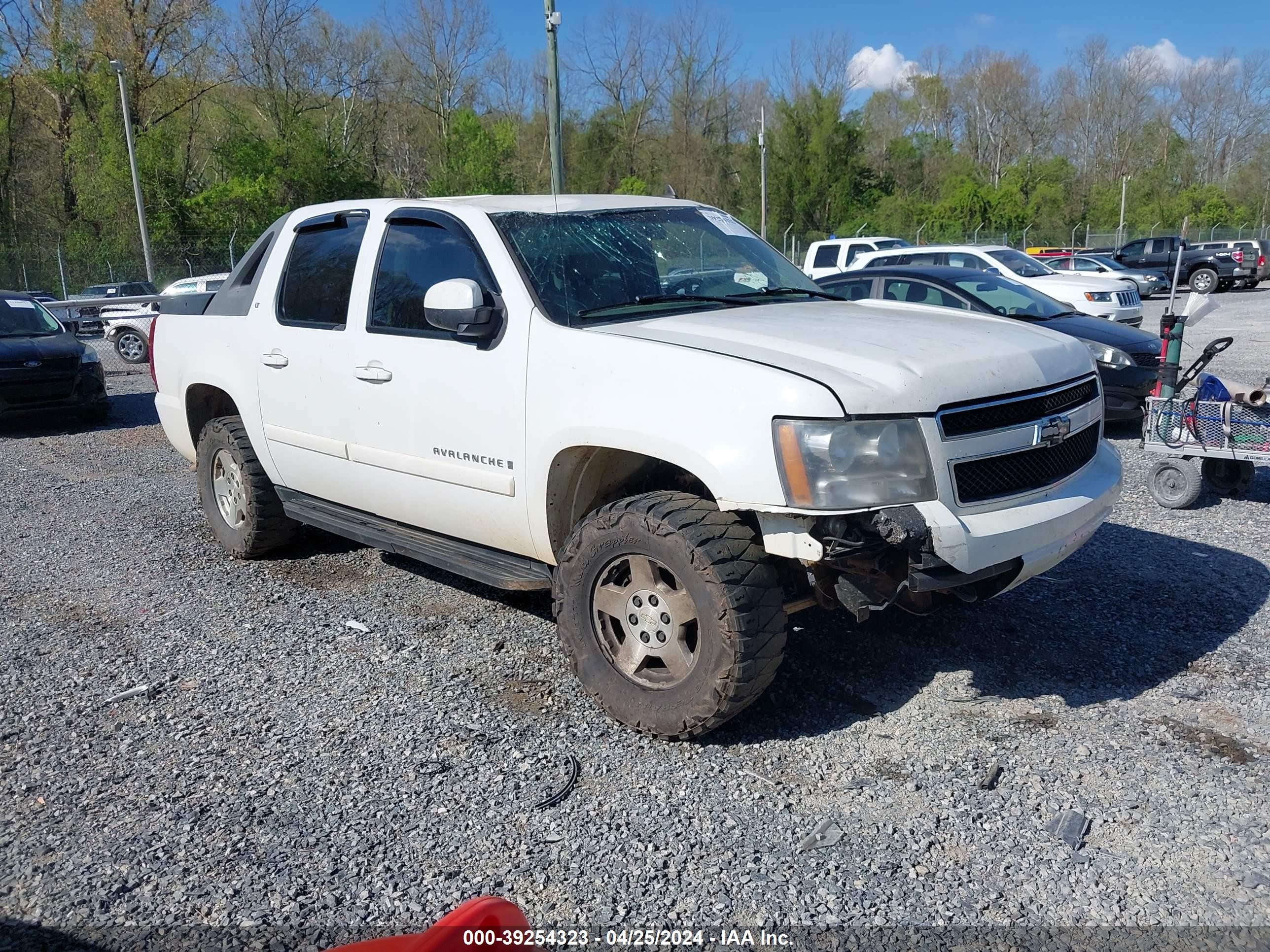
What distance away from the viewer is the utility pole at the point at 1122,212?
53.6 m

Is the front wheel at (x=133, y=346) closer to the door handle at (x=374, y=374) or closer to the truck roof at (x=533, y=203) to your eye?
the truck roof at (x=533, y=203)

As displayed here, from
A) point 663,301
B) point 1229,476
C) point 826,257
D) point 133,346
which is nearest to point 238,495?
point 663,301

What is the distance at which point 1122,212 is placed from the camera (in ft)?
193

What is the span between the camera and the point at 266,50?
47.8 meters

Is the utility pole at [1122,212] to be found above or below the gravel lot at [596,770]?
above

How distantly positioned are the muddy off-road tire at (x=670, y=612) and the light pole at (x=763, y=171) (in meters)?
41.8

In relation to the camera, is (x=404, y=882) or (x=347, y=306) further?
(x=347, y=306)

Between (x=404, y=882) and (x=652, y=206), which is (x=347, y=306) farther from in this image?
(x=404, y=882)

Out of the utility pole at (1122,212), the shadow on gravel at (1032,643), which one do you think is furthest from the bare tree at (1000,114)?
the shadow on gravel at (1032,643)

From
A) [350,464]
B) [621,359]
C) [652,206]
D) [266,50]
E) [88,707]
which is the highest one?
[266,50]

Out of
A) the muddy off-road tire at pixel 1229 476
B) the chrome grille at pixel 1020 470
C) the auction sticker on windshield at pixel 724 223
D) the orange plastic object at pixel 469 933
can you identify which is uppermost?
the auction sticker on windshield at pixel 724 223

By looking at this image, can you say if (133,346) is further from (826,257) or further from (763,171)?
(763,171)

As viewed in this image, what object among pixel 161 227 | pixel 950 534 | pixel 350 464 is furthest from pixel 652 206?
pixel 161 227

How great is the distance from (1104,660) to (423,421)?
302 cm
